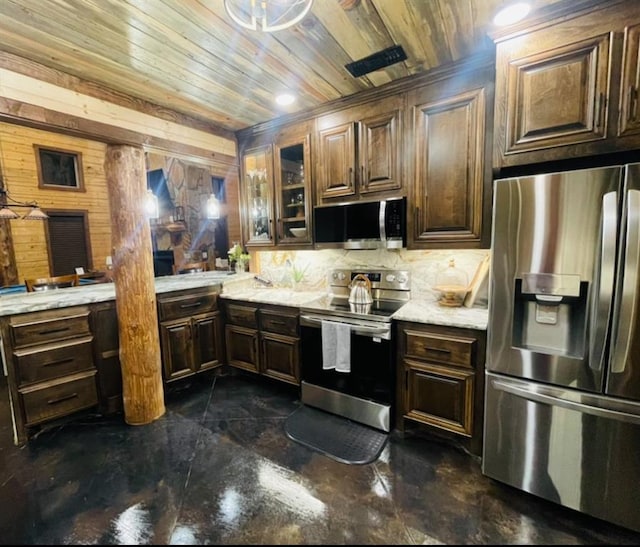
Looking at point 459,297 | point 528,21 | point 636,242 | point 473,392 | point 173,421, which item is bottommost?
point 173,421

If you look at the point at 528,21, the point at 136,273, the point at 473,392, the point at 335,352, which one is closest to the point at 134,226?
the point at 136,273

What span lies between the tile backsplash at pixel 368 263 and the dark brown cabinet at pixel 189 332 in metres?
0.73

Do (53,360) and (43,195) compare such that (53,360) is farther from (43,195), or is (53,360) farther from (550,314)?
(43,195)

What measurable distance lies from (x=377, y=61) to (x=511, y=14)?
0.77 m

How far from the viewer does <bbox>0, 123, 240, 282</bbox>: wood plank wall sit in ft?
18.1

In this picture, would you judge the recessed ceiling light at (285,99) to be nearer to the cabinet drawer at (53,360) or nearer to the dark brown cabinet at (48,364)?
the dark brown cabinet at (48,364)

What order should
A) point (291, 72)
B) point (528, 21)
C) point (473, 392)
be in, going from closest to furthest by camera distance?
point (528, 21), point (473, 392), point (291, 72)

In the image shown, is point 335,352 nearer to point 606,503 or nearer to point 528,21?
point 606,503

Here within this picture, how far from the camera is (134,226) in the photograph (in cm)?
238

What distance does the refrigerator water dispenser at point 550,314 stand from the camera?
150 centimetres

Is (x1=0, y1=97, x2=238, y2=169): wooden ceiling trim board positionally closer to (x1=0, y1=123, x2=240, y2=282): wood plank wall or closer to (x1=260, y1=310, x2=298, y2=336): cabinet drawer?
(x1=260, y1=310, x2=298, y2=336): cabinet drawer

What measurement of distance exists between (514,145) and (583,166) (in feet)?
1.51

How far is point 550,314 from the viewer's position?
158 cm

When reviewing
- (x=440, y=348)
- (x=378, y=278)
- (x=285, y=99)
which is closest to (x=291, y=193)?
(x=285, y=99)
